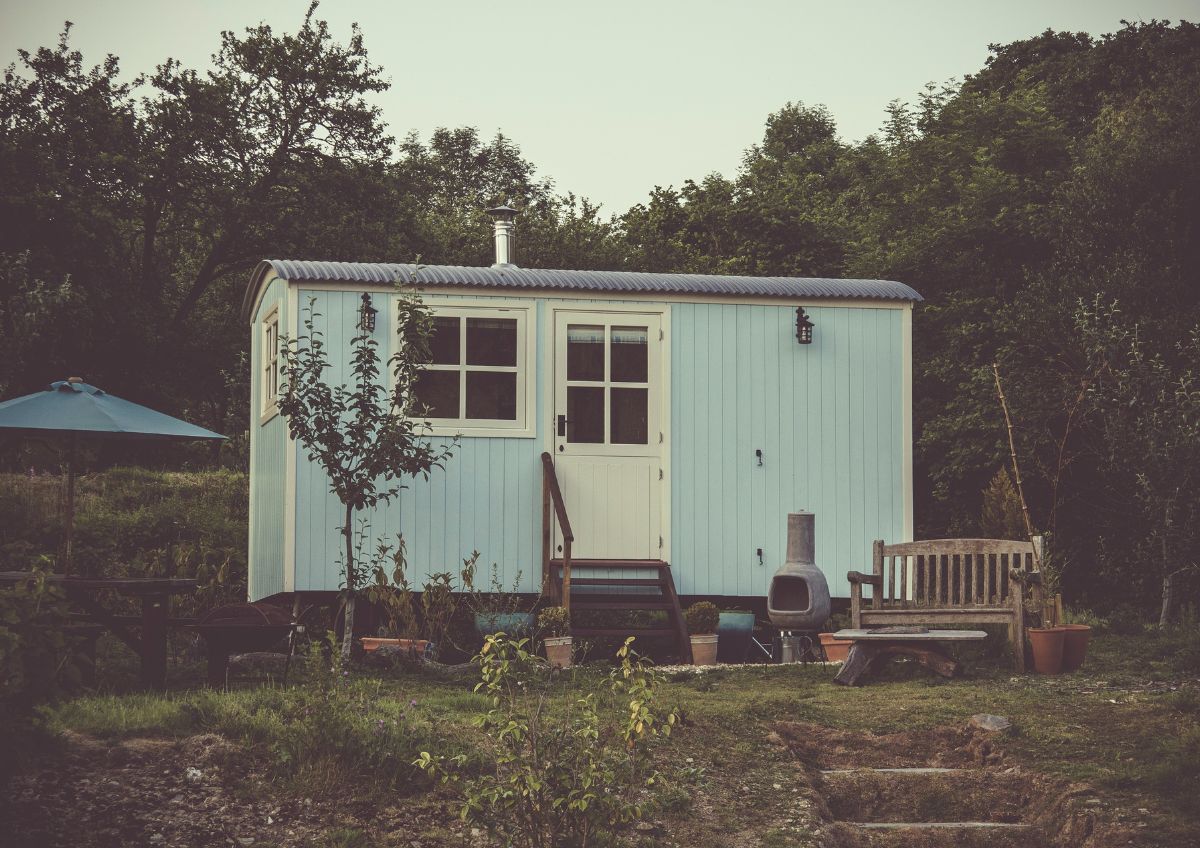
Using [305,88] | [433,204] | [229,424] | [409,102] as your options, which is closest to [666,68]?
[229,424]

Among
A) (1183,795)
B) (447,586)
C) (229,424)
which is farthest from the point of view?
(229,424)

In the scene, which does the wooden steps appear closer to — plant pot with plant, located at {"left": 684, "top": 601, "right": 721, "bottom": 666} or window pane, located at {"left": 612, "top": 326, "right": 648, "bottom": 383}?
plant pot with plant, located at {"left": 684, "top": 601, "right": 721, "bottom": 666}

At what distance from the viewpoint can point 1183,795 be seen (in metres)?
5.55

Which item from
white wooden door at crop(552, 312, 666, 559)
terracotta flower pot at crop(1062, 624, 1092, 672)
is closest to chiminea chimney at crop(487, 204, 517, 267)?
white wooden door at crop(552, 312, 666, 559)

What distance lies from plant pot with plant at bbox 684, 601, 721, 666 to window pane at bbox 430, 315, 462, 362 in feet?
8.56

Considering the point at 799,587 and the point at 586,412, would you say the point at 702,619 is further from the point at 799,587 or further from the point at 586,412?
the point at 586,412

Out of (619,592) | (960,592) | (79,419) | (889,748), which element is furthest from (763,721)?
(79,419)

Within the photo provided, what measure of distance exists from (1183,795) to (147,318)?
17.7m

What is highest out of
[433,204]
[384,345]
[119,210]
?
[433,204]

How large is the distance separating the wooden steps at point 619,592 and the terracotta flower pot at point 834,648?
99 cm

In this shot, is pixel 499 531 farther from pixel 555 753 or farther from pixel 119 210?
pixel 119 210

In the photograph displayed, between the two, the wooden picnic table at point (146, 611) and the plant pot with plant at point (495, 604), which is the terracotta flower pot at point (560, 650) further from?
the wooden picnic table at point (146, 611)

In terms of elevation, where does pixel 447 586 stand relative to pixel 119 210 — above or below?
below

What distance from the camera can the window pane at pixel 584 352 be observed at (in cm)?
1093
